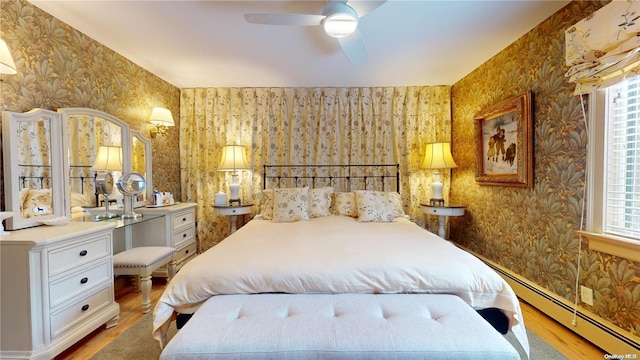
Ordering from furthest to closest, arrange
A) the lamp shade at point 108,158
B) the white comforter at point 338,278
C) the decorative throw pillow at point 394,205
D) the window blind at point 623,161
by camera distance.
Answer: the decorative throw pillow at point 394,205 < the lamp shade at point 108,158 < the window blind at point 623,161 < the white comforter at point 338,278

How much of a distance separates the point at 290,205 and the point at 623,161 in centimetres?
272

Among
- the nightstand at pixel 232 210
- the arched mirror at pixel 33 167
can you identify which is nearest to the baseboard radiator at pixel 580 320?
the nightstand at pixel 232 210

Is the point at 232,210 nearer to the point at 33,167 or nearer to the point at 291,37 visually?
the point at 33,167

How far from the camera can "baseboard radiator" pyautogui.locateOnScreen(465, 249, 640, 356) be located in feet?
5.30

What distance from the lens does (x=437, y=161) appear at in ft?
11.3

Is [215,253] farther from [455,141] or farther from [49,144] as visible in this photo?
[455,141]

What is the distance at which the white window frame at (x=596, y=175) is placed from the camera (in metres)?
1.75

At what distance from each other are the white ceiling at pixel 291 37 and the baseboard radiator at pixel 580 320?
2297mm

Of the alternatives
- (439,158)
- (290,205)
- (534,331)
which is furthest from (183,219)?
(534,331)

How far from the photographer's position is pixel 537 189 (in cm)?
230

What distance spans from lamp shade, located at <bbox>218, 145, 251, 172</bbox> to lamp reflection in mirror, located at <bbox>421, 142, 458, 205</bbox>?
2.47m

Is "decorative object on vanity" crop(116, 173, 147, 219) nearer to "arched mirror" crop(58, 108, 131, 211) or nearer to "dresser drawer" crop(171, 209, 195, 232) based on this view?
"arched mirror" crop(58, 108, 131, 211)

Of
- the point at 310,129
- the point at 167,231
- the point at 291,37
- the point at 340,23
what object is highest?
the point at 291,37

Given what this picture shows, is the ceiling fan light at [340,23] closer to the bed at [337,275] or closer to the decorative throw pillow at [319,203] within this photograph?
the bed at [337,275]
